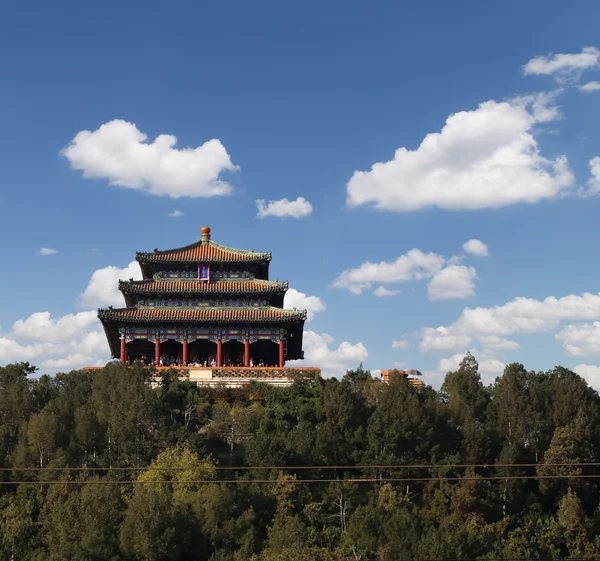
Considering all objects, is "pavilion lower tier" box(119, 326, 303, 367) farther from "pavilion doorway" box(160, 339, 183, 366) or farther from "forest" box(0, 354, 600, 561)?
"forest" box(0, 354, 600, 561)

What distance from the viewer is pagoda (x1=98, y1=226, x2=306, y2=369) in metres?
63.7

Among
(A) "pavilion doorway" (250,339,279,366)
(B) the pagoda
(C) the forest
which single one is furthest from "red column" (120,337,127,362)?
(C) the forest

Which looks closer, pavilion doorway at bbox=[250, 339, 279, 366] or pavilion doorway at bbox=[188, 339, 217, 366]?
pavilion doorway at bbox=[188, 339, 217, 366]

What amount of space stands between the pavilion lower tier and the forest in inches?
468

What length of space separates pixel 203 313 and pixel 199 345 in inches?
144

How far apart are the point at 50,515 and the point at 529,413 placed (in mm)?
27030

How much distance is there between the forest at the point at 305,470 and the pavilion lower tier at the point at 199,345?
39.0 ft

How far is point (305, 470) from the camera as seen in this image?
45750 mm

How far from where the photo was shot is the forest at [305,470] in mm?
40375

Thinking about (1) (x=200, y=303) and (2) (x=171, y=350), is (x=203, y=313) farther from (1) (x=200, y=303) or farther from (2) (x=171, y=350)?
(2) (x=171, y=350)

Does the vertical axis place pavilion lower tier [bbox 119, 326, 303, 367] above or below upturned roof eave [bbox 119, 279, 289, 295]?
below

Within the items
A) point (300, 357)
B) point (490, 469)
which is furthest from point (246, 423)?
point (300, 357)

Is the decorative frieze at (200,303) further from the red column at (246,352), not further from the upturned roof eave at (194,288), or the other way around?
the red column at (246,352)

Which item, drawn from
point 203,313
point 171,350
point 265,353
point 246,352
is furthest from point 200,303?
point 265,353
